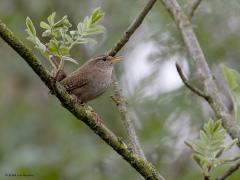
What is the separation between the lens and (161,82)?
573cm

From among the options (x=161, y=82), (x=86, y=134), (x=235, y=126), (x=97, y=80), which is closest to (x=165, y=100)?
(x=161, y=82)

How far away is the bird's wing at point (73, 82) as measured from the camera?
3.99 m

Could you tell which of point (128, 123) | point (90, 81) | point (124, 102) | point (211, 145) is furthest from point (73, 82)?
point (211, 145)

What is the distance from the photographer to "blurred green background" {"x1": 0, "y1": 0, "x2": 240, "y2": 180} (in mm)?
5238

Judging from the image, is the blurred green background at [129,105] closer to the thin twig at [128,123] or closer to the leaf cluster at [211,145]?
the thin twig at [128,123]

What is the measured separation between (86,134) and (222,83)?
1248mm

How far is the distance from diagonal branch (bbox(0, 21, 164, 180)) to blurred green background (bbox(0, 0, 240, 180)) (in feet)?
5.99

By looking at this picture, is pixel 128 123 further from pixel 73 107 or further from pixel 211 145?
pixel 211 145

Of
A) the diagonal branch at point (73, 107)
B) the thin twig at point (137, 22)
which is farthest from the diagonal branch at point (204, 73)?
the diagonal branch at point (73, 107)

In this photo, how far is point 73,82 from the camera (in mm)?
4051

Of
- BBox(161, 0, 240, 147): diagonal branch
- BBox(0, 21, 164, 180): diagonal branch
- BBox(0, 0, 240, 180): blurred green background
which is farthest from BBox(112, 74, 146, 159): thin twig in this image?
BBox(0, 0, 240, 180): blurred green background

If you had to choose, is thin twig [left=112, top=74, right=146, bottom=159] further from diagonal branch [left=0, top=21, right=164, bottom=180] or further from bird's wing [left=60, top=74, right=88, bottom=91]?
bird's wing [left=60, top=74, right=88, bottom=91]

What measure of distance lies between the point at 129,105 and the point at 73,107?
114 inches

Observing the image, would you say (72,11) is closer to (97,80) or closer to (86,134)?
(86,134)
